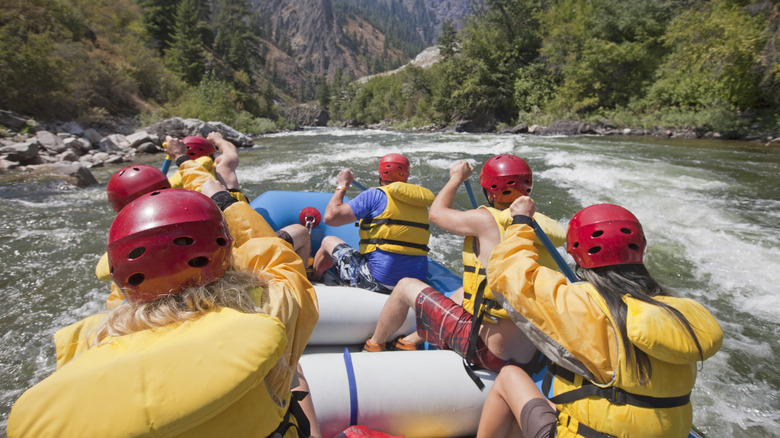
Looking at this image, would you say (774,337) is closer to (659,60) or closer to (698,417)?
(698,417)

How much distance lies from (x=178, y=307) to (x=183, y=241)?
18 centimetres

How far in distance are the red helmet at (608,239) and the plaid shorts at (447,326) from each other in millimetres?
793

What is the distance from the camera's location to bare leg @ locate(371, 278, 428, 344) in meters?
2.46

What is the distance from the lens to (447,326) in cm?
218

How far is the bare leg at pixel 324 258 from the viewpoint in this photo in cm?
368

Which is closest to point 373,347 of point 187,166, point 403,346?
point 403,346

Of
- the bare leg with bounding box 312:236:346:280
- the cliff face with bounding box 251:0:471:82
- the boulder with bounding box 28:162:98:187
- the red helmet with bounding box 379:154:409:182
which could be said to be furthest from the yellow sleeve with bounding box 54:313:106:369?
the cliff face with bounding box 251:0:471:82

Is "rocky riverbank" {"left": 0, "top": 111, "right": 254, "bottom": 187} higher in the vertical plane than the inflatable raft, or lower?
higher

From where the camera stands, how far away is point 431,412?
6.14 ft

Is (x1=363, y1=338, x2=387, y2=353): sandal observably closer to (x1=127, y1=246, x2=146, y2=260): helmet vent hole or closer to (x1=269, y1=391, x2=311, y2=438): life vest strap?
(x1=269, y1=391, x2=311, y2=438): life vest strap

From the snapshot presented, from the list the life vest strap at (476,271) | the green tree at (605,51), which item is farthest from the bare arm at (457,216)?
the green tree at (605,51)

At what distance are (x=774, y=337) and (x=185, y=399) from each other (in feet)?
15.5

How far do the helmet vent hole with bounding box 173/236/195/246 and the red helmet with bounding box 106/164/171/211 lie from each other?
1.33 metres

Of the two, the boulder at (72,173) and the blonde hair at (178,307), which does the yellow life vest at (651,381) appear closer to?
the blonde hair at (178,307)
